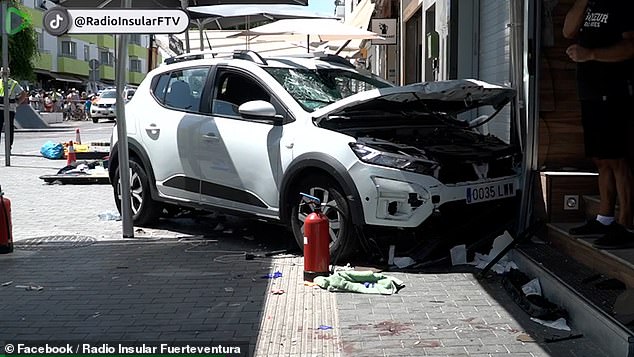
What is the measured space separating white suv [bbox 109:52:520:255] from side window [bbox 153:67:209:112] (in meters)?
0.01

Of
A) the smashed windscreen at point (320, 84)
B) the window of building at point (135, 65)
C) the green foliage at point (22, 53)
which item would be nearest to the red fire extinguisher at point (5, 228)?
the smashed windscreen at point (320, 84)

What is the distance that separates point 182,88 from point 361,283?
11.1 ft

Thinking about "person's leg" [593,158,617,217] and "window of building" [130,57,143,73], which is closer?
"person's leg" [593,158,617,217]

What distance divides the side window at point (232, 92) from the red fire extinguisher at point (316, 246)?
5.80ft

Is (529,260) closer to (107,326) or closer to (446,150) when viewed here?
(446,150)

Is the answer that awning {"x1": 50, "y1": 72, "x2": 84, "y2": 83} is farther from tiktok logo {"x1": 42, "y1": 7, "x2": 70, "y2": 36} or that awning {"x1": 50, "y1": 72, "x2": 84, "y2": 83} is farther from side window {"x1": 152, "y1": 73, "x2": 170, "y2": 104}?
tiktok logo {"x1": 42, "y1": 7, "x2": 70, "y2": 36}

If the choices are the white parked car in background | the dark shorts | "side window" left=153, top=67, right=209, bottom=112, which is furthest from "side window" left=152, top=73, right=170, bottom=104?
the white parked car in background

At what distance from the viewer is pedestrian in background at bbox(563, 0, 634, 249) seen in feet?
17.6

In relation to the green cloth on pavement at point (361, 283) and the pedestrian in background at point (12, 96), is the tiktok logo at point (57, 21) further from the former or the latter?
the pedestrian in background at point (12, 96)

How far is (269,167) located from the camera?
705cm

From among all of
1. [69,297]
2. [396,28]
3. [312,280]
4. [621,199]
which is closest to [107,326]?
[69,297]

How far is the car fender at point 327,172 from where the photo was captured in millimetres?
6309

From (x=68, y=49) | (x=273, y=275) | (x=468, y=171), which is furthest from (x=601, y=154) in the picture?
(x=68, y=49)

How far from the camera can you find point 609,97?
17.6 feet
